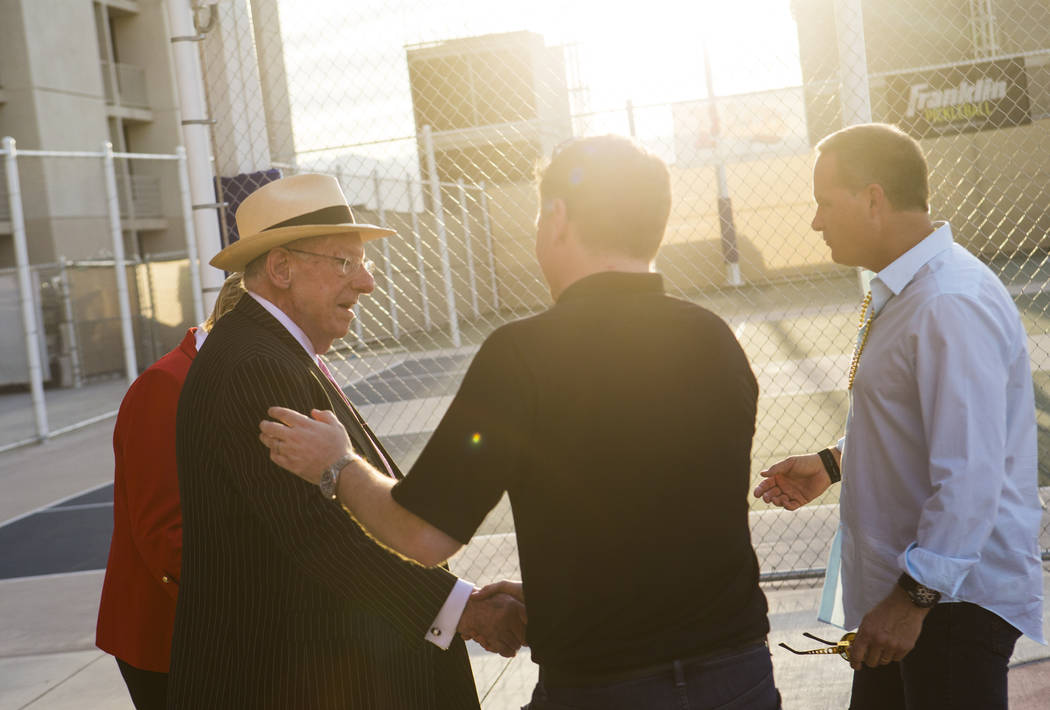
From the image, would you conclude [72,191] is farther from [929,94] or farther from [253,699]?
[253,699]

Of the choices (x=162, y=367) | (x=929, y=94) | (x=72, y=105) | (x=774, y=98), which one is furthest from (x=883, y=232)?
(x=72, y=105)

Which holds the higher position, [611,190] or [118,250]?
[118,250]

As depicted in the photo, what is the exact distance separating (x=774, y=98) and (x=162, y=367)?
24.5 metres

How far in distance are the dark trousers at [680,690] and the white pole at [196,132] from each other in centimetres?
314

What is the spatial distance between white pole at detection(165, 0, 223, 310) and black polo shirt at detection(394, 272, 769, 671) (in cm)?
306

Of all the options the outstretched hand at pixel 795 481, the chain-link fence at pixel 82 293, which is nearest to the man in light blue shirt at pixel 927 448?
the outstretched hand at pixel 795 481

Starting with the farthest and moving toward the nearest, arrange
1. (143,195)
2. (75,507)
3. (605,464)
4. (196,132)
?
1. (143,195)
2. (75,507)
3. (196,132)
4. (605,464)

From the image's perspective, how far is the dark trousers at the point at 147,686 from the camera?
9.33 feet

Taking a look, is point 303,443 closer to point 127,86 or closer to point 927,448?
point 927,448

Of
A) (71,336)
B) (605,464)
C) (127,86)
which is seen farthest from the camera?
(127,86)

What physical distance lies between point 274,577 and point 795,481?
131cm

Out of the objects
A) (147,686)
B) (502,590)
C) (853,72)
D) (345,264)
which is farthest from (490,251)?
(502,590)

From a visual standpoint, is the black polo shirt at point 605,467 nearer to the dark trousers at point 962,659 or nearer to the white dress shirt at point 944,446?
the white dress shirt at point 944,446

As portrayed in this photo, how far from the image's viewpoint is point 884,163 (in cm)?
233
